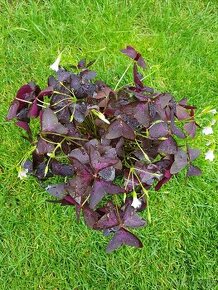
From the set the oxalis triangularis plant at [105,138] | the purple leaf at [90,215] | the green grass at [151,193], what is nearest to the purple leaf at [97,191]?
the oxalis triangularis plant at [105,138]

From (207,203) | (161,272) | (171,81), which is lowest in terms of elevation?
(161,272)

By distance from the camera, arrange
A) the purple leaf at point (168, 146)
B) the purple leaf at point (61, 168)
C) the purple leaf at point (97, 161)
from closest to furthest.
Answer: the purple leaf at point (97, 161), the purple leaf at point (168, 146), the purple leaf at point (61, 168)

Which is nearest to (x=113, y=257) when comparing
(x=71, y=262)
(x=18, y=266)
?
(x=71, y=262)

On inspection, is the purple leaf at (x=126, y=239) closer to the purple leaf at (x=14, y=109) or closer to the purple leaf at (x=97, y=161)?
the purple leaf at (x=97, y=161)

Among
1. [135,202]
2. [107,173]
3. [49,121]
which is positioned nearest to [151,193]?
[135,202]

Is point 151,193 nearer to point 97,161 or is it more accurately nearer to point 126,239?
point 126,239

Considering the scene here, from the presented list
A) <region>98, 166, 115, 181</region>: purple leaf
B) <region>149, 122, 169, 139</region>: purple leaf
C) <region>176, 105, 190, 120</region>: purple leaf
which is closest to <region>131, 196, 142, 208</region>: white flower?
<region>98, 166, 115, 181</region>: purple leaf

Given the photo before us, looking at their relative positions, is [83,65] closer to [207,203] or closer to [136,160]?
[136,160]
